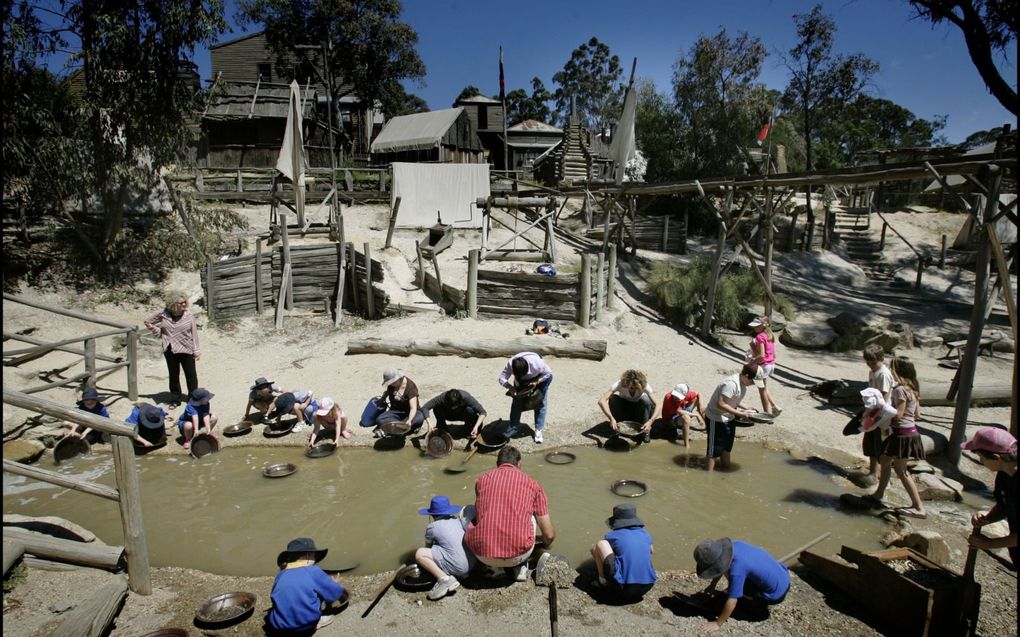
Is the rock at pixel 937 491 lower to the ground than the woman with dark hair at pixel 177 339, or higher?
lower

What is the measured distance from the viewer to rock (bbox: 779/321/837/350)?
12.8 metres

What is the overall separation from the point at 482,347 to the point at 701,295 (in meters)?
5.59

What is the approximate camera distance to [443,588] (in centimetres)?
498

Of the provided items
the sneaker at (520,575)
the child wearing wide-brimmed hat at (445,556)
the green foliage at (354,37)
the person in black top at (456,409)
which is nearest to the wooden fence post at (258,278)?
the person in black top at (456,409)

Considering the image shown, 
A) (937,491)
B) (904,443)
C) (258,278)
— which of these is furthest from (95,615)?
(258,278)

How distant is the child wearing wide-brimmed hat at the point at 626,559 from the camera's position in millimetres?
4793

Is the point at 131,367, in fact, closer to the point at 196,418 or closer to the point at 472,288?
the point at 196,418

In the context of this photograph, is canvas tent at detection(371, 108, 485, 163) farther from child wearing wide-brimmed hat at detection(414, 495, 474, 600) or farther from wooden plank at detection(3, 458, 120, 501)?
wooden plank at detection(3, 458, 120, 501)

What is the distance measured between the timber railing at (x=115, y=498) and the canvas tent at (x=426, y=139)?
24409mm

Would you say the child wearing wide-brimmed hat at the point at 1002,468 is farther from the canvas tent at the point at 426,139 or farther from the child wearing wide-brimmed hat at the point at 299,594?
the canvas tent at the point at 426,139

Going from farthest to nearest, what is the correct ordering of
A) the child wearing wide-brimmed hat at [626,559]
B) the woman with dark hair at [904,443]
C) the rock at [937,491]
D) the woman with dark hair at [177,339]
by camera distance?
the woman with dark hair at [177,339]
the rock at [937,491]
the woman with dark hair at [904,443]
the child wearing wide-brimmed hat at [626,559]

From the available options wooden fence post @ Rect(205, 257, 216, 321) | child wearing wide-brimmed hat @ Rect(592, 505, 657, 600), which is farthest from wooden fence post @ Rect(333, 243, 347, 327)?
child wearing wide-brimmed hat @ Rect(592, 505, 657, 600)

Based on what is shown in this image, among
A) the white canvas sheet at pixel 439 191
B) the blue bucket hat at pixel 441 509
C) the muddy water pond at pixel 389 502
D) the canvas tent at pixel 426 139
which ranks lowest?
the muddy water pond at pixel 389 502

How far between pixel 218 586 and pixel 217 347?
25.4 feet
